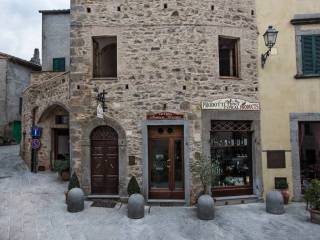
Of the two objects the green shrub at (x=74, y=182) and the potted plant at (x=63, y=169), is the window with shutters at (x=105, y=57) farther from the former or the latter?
the potted plant at (x=63, y=169)

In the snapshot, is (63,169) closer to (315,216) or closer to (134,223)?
(134,223)

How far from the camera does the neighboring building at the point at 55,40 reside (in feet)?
55.4

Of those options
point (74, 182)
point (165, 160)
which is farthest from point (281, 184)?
point (74, 182)

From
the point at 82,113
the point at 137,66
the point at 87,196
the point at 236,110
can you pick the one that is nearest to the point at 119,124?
the point at 82,113

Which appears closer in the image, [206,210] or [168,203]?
[206,210]

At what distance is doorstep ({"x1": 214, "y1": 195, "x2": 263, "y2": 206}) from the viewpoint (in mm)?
9422

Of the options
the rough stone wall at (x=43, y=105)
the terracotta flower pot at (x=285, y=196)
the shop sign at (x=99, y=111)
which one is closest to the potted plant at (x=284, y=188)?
the terracotta flower pot at (x=285, y=196)

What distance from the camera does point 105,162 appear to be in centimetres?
962

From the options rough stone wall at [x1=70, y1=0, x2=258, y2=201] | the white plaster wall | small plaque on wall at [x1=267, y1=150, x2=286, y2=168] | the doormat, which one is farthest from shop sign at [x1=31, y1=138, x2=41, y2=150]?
small plaque on wall at [x1=267, y1=150, x2=286, y2=168]

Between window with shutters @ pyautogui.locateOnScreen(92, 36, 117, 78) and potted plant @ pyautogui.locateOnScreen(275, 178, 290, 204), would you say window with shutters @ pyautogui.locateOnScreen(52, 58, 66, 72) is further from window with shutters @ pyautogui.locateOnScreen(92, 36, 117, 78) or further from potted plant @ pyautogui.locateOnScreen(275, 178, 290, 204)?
potted plant @ pyautogui.locateOnScreen(275, 178, 290, 204)

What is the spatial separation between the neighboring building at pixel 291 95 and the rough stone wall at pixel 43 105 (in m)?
7.70

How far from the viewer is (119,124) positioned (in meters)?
9.45

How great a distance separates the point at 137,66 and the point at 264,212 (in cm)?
604

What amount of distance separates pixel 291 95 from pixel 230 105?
7.32 feet
